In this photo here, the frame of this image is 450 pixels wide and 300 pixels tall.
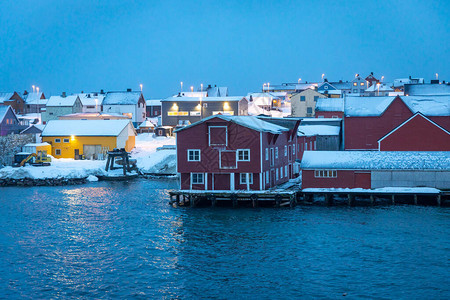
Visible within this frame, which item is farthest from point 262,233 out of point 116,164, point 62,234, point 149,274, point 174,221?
point 116,164

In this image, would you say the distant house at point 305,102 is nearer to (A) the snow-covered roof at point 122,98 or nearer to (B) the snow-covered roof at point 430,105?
(A) the snow-covered roof at point 122,98

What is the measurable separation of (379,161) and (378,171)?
109cm

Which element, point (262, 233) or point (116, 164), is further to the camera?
point (116, 164)

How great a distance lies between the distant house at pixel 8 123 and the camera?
241ft

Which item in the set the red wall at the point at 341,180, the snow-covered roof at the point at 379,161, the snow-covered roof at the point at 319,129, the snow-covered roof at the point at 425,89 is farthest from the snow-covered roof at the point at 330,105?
the red wall at the point at 341,180

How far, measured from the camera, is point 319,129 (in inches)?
2621

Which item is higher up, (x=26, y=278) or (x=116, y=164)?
(x=116, y=164)

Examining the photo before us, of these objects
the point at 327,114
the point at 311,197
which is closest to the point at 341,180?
the point at 311,197

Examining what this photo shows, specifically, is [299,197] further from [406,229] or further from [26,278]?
[26,278]

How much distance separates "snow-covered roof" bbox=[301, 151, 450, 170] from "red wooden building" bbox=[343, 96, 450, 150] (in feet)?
48.4

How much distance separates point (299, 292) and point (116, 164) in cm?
4806

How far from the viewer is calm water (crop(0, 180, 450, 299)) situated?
25453mm

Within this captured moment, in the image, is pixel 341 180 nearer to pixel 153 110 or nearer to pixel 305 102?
pixel 305 102

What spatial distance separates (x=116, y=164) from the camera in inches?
2734
